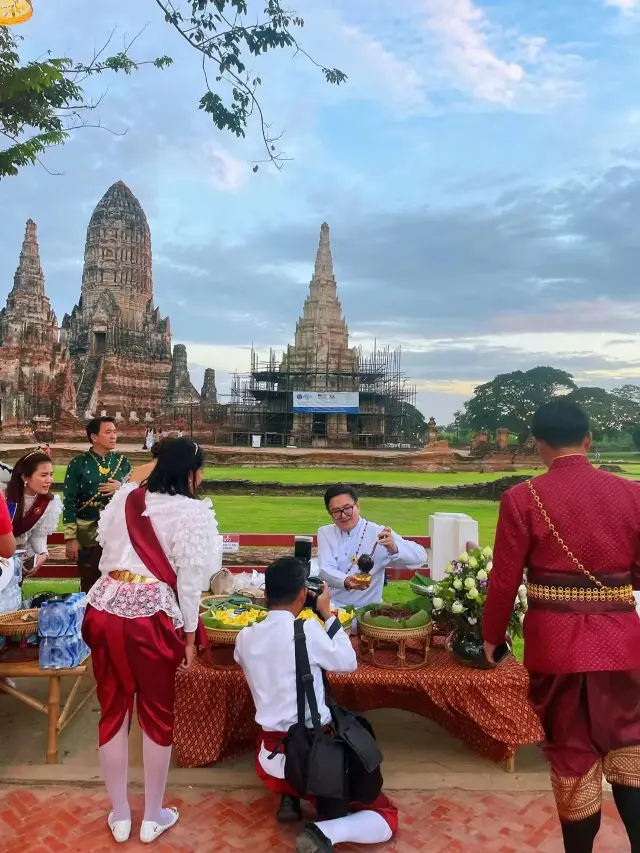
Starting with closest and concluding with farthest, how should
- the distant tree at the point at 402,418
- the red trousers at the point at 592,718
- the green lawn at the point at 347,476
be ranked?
the red trousers at the point at 592,718 → the green lawn at the point at 347,476 → the distant tree at the point at 402,418

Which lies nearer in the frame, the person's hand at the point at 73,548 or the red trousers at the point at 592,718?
the red trousers at the point at 592,718

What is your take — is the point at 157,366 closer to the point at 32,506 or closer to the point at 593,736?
the point at 32,506

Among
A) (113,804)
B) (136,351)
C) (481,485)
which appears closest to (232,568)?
(113,804)

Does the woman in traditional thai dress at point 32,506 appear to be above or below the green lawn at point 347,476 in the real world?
above

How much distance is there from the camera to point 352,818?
2604 millimetres

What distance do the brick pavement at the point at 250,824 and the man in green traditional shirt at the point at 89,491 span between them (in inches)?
85.8

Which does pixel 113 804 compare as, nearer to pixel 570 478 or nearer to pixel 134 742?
pixel 134 742

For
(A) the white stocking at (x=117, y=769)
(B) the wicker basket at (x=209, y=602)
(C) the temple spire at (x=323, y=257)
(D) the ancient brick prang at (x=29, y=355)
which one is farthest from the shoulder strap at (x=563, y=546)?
(C) the temple spire at (x=323, y=257)

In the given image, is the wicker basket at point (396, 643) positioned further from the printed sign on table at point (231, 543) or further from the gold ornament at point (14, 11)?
the gold ornament at point (14, 11)

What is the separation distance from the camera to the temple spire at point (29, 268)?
34.8m

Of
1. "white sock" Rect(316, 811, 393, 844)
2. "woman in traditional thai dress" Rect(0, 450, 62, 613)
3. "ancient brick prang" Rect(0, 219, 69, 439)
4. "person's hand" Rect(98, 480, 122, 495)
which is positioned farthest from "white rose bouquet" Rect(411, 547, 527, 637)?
"ancient brick prang" Rect(0, 219, 69, 439)

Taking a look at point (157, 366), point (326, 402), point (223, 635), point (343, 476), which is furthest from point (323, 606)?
point (157, 366)

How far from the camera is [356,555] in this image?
163 inches

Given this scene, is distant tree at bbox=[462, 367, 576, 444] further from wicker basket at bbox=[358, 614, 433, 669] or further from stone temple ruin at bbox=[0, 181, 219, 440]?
wicker basket at bbox=[358, 614, 433, 669]
